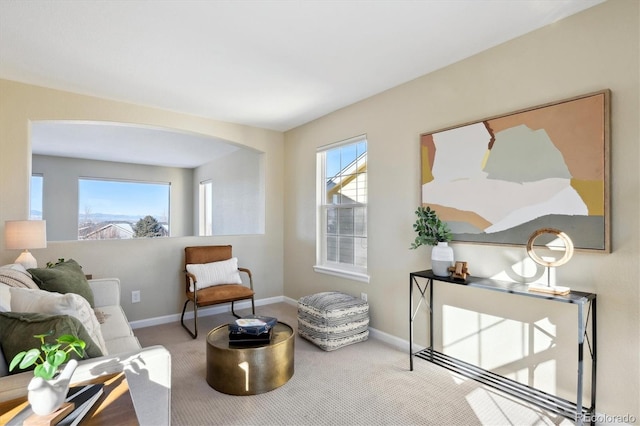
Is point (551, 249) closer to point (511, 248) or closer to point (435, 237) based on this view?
point (511, 248)

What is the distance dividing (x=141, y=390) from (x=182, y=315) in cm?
256

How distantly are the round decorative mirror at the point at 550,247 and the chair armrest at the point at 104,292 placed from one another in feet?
11.1

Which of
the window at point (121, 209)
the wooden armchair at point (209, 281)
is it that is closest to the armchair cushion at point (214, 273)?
the wooden armchair at point (209, 281)

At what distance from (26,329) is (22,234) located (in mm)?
1850

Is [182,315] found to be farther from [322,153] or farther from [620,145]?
[620,145]

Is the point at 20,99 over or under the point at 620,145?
over

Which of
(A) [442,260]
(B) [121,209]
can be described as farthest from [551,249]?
(B) [121,209]

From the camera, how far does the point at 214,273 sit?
12.4 feet

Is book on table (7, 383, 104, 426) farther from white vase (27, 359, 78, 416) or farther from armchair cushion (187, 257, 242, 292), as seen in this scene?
armchair cushion (187, 257, 242, 292)

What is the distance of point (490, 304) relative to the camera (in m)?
2.47

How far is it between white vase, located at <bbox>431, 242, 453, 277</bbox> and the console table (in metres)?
0.05

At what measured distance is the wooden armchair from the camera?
136 inches

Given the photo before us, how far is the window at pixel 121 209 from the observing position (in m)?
6.71

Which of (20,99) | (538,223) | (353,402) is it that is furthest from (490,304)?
(20,99)
